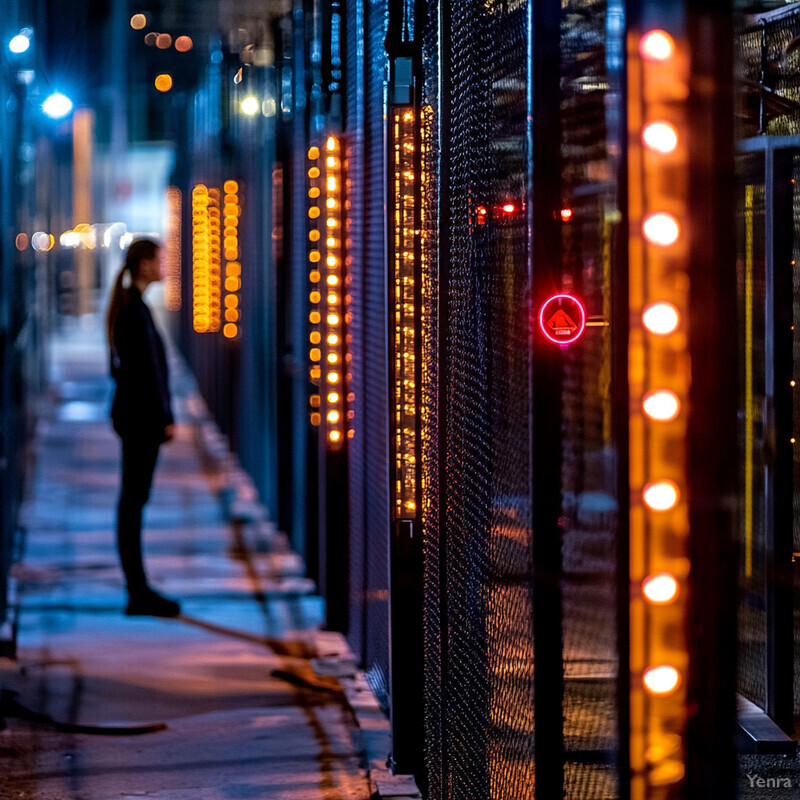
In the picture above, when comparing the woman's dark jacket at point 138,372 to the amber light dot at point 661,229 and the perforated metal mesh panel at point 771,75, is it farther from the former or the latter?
the amber light dot at point 661,229

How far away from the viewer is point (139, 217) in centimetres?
4666

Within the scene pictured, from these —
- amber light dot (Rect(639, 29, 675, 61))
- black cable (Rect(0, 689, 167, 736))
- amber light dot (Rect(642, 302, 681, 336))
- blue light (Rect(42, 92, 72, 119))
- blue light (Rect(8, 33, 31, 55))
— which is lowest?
black cable (Rect(0, 689, 167, 736))

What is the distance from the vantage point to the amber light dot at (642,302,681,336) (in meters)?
2.08

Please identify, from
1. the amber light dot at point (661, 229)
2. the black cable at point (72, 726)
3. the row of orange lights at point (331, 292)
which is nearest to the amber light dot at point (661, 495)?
the amber light dot at point (661, 229)

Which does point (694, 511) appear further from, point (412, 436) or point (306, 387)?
point (306, 387)

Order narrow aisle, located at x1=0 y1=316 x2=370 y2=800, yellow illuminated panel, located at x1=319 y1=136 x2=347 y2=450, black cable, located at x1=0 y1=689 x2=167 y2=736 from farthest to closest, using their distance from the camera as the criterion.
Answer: yellow illuminated panel, located at x1=319 y1=136 x2=347 y2=450
black cable, located at x1=0 y1=689 x2=167 y2=736
narrow aisle, located at x1=0 y1=316 x2=370 y2=800

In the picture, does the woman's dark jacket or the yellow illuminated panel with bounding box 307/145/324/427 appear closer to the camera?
the yellow illuminated panel with bounding box 307/145/324/427

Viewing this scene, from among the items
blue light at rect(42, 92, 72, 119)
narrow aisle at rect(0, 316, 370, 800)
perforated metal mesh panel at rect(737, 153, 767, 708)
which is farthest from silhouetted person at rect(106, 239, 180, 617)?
blue light at rect(42, 92, 72, 119)

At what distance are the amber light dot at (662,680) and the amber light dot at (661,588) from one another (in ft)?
0.30

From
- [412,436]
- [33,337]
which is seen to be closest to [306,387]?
[412,436]

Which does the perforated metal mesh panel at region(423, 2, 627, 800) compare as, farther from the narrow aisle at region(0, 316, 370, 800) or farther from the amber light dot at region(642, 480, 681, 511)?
the narrow aisle at region(0, 316, 370, 800)

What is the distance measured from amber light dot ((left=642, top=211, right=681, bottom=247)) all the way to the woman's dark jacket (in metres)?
6.27

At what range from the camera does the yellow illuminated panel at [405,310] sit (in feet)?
16.6

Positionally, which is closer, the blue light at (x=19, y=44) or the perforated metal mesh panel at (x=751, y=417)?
the perforated metal mesh panel at (x=751, y=417)
